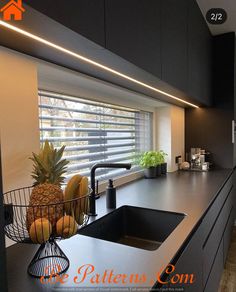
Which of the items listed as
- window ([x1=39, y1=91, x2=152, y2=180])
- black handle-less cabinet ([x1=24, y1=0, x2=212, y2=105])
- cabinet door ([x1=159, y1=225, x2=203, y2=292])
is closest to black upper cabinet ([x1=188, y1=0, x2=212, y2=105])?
black handle-less cabinet ([x1=24, y1=0, x2=212, y2=105])

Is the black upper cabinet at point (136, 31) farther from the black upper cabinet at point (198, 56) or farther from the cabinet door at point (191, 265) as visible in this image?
the cabinet door at point (191, 265)

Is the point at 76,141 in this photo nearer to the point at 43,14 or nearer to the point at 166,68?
the point at 166,68

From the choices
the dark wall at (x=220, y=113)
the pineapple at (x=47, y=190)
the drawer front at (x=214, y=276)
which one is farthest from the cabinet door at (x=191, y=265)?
the dark wall at (x=220, y=113)

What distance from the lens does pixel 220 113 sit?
297 cm

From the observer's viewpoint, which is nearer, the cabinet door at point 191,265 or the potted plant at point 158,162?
the cabinet door at point 191,265

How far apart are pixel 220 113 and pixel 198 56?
3.23ft

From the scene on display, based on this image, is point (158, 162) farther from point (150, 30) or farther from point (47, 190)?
point (47, 190)

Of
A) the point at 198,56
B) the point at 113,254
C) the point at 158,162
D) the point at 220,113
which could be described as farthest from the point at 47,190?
the point at 220,113

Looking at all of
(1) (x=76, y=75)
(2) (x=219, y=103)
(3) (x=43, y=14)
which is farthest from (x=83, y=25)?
(2) (x=219, y=103)

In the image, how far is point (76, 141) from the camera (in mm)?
1621

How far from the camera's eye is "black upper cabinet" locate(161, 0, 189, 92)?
4.80 feet

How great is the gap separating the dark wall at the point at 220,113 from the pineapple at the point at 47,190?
2.64 m

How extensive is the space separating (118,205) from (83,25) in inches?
42.0

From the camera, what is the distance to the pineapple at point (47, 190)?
2.33 ft
